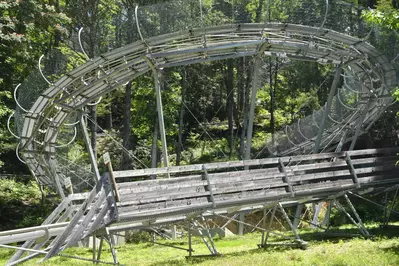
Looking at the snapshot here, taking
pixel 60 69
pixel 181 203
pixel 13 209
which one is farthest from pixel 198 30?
pixel 13 209

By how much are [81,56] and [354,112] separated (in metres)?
11.5

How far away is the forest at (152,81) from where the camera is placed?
15406 millimetres

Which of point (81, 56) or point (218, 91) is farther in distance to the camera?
point (218, 91)

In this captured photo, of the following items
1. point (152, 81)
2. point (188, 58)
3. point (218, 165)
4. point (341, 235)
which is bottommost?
point (341, 235)

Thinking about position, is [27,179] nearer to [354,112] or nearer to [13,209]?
[13,209]

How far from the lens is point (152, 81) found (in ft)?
99.7

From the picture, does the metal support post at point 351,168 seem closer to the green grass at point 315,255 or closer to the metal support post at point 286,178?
the green grass at point 315,255

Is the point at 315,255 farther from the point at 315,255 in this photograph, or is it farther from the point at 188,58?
the point at 188,58

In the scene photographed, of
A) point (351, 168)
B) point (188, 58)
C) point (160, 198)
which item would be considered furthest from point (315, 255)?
point (188, 58)

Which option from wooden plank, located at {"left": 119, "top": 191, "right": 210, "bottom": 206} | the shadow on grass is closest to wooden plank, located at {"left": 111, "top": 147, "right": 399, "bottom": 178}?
wooden plank, located at {"left": 119, "top": 191, "right": 210, "bottom": 206}

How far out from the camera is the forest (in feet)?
50.5

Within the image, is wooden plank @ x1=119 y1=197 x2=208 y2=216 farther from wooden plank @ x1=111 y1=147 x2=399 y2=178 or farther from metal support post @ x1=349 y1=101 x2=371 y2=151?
metal support post @ x1=349 y1=101 x2=371 y2=151

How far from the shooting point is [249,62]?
32.6 m

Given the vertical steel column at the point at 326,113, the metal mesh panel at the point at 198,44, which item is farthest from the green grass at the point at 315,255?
the metal mesh panel at the point at 198,44
